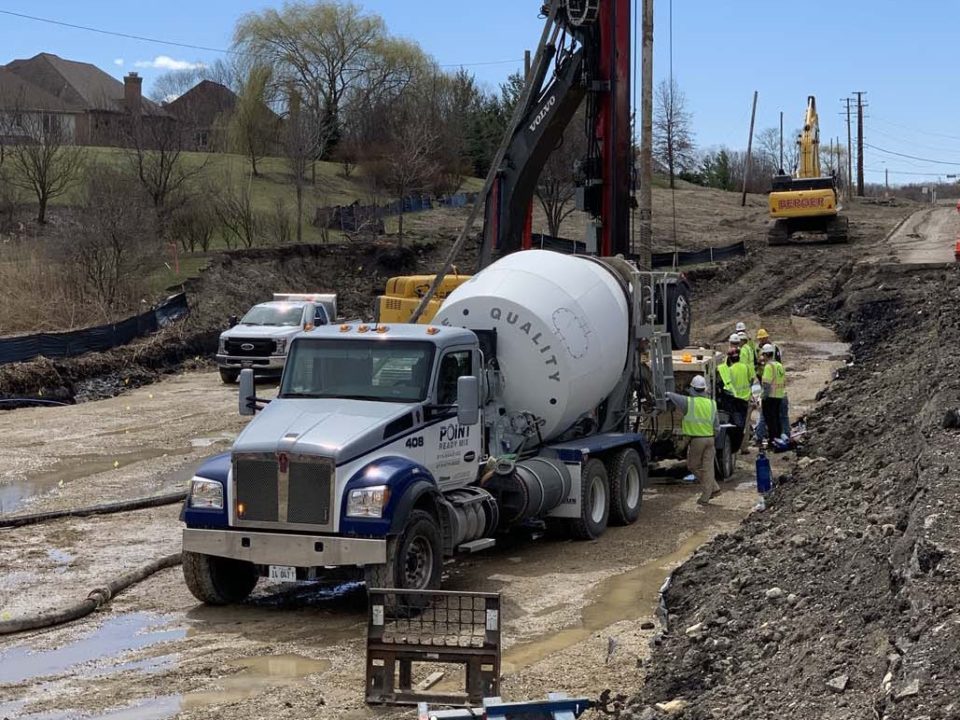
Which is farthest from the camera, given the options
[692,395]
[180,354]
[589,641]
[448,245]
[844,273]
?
[448,245]

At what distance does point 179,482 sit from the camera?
18750 millimetres

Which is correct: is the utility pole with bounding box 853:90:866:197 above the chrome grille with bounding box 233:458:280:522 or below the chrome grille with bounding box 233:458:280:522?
above

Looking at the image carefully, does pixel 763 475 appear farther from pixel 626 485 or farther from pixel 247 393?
pixel 247 393

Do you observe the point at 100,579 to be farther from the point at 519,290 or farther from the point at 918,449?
the point at 918,449

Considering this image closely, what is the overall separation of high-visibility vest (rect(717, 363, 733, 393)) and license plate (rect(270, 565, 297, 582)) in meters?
9.76

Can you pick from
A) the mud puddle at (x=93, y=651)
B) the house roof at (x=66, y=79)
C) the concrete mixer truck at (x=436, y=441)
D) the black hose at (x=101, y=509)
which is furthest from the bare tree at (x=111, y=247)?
the house roof at (x=66, y=79)

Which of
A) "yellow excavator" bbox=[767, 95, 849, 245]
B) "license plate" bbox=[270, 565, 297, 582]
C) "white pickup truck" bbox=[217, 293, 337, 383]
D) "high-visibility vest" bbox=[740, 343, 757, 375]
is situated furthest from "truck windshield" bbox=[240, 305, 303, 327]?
"yellow excavator" bbox=[767, 95, 849, 245]

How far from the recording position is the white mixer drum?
14.1 metres

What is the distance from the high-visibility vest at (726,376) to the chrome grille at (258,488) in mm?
9789

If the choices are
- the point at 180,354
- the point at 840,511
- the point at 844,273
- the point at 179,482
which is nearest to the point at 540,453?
the point at 840,511

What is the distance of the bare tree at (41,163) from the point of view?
167 feet

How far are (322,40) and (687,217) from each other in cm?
2481

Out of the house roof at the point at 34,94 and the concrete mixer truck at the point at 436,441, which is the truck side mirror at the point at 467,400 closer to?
the concrete mixer truck at the point at 436,441

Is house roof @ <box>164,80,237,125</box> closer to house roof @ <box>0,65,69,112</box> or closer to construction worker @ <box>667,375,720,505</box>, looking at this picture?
house roof @ <box>0,65,69,112</box>
